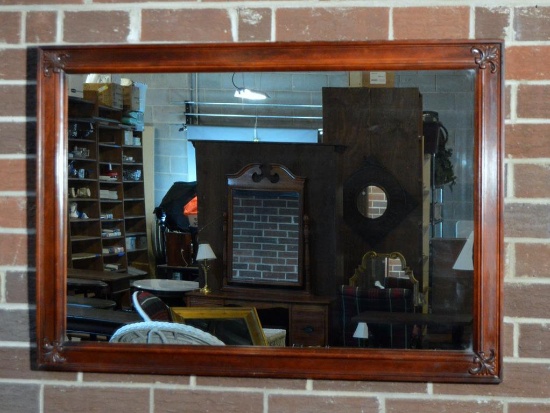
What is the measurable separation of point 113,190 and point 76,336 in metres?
0.35

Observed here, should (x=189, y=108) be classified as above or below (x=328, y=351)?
above

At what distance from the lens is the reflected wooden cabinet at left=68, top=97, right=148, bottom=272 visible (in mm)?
2041

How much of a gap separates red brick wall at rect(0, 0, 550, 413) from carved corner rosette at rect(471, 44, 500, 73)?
0.12ft

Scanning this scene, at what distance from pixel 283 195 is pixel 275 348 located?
34 centimetres

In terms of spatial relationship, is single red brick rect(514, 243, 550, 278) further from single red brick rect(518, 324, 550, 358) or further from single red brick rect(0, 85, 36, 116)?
single red brick rect(0, 85, 36, 116)

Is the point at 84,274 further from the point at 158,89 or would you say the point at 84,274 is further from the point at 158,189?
the point at 158,89

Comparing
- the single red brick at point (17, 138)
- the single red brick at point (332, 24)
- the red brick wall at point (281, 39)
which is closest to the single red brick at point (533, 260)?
the red brick wall at point (281, 39)

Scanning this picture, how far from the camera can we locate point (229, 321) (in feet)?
6.59

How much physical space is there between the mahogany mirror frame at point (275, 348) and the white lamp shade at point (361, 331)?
0.03 metres

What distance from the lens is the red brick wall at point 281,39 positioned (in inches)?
76.4

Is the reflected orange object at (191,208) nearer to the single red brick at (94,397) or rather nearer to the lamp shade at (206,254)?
the lamp shade at (206,254)

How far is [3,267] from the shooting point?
2105 millimetres

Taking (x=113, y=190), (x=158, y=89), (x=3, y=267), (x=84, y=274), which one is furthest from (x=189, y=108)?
(x=3, y=267)

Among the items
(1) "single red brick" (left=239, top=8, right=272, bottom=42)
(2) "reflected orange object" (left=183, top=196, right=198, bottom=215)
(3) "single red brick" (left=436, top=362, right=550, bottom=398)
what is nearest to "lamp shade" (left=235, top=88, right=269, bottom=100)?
(1) "single red brick" (left=239, top=8, right=272, bottom=42)
